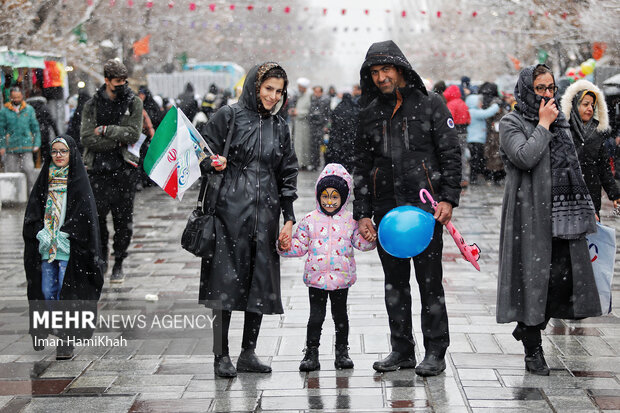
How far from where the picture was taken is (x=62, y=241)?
6.57 m

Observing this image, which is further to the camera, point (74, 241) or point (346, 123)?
point (346, 123)

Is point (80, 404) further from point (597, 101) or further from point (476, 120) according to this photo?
point (476, 120)

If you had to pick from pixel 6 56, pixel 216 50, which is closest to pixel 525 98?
pixel 6 56

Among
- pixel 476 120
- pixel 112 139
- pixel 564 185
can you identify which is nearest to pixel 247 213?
pixel 564 185

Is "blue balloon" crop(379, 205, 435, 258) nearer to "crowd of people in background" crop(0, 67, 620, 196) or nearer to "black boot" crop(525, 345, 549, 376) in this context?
"black boot" crop(525, 345, 549, 376)

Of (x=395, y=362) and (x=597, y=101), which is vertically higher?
(x=597, y=101)

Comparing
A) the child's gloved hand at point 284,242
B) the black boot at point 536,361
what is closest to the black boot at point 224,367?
the child's gloved hand at point 284,242

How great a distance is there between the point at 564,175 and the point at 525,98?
52 centimetres

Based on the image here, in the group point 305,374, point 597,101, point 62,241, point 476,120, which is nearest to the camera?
point 305,374

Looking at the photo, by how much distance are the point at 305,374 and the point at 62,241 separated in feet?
6.29

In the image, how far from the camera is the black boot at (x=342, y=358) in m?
6.02

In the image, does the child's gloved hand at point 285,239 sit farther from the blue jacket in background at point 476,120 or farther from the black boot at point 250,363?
the blue jacket in background at point 476,120

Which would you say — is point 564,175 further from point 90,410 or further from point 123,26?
point 123,26

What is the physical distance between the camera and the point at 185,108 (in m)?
18.2
